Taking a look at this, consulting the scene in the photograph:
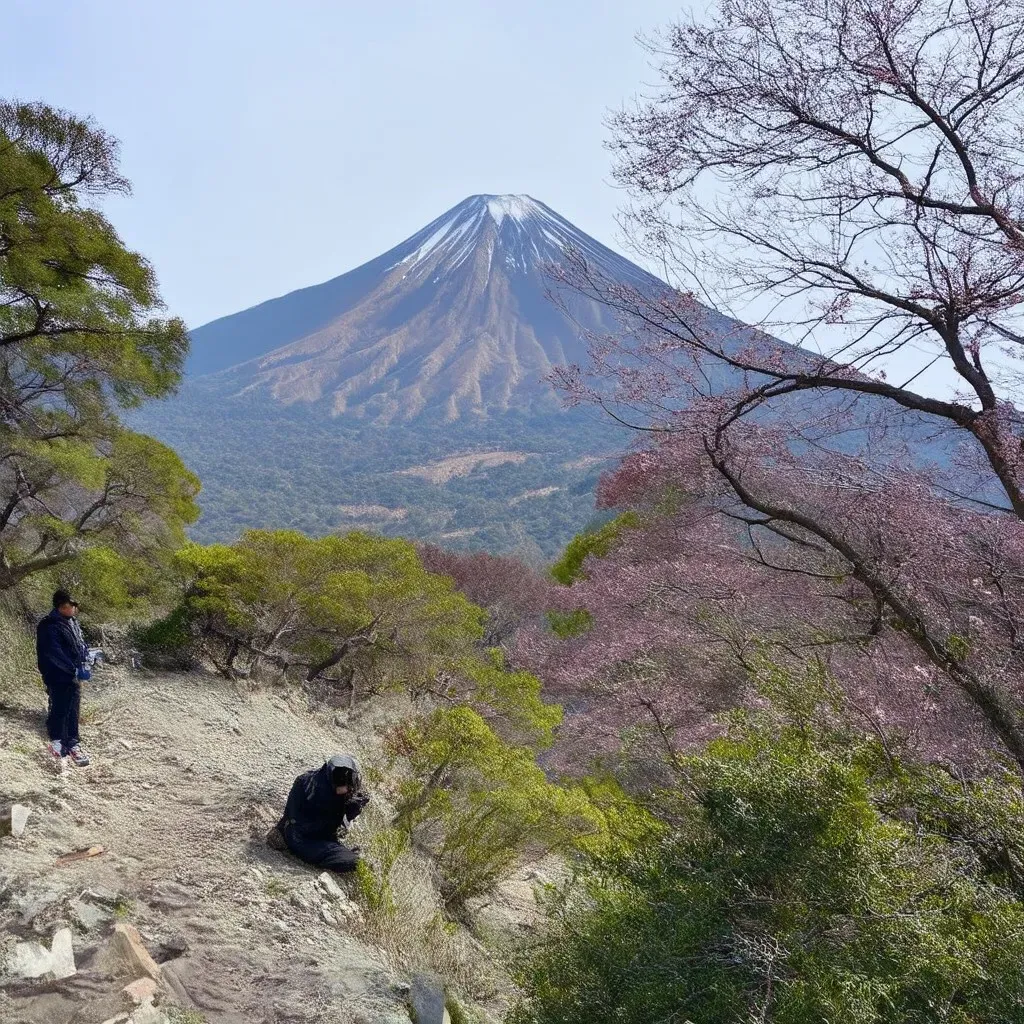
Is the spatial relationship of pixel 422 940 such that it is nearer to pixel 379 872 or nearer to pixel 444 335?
pixel 379 872

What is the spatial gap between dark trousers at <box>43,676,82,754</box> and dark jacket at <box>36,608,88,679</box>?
0.04 metres

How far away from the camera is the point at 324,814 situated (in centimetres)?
472

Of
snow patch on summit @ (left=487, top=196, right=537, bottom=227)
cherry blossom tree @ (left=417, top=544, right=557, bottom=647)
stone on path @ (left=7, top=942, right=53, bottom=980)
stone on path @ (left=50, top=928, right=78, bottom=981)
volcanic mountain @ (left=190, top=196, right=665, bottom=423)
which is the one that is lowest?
cherry blossom tree @ (left=417, top=544, right=557, bottom=647)

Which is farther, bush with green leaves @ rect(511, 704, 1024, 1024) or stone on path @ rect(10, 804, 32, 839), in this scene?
stone on path @ rect(10, 804, 32, 839)

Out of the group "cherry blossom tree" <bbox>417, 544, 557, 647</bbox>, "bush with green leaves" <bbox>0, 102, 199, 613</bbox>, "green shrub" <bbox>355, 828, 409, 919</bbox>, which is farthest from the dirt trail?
"cherry blossom tree" <bbox>417, 544, 557, 647</bbox>

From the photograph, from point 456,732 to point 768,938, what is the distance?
13.5 ft

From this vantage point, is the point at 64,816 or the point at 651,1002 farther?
the point at 64,816

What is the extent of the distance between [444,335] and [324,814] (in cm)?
10420

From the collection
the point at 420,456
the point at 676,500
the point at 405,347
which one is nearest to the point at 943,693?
the point at 676,500

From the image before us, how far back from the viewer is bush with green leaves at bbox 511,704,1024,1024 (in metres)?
2.10

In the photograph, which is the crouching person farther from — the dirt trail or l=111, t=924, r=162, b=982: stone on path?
l=111, t=924, r=162, b=982: stone on path

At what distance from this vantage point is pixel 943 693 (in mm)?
3693

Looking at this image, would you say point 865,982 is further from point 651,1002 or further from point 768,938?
point 651,1002

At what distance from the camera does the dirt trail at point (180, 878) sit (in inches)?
123
